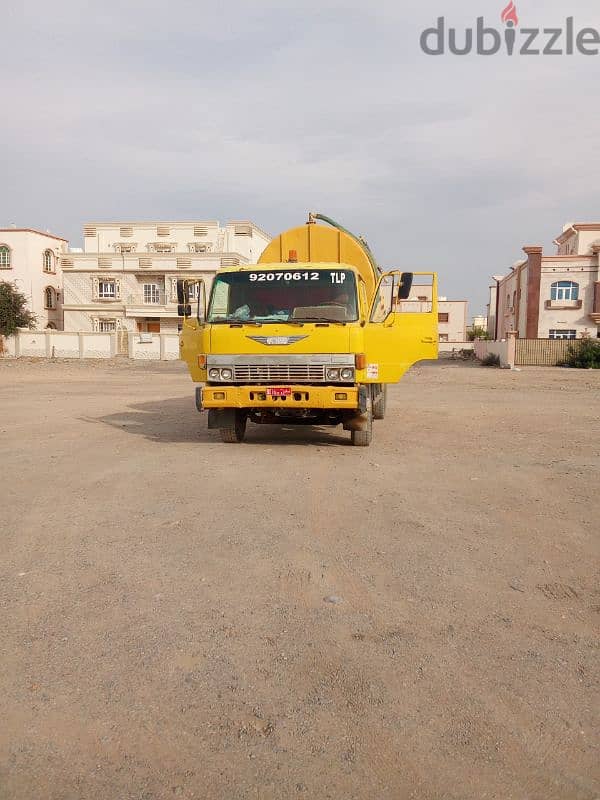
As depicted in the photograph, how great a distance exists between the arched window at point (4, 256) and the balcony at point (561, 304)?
40233mm

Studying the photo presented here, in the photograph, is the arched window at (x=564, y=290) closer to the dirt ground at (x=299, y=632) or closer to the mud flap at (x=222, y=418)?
the dirt ground at (x=299, y=632)

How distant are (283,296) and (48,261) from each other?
4842 cm

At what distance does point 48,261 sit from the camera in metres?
51.8

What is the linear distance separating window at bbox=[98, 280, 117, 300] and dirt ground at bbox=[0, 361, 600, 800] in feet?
145

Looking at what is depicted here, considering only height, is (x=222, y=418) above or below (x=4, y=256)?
below

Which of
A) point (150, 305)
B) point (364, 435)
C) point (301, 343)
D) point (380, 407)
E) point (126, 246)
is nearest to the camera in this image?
point (301, 343)

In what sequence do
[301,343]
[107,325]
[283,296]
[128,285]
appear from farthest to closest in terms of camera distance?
[107,325]
[128,285]
[283,296]
[301,343]

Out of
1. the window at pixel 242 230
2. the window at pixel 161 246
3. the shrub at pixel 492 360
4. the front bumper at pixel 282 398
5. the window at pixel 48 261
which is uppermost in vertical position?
the window at pixel 242 230

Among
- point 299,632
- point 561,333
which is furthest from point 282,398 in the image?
point 561,333

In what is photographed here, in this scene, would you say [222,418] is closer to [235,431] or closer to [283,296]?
[235,431]

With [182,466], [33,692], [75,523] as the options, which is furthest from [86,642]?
[182,466]

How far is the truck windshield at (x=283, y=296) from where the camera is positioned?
8.73 metres

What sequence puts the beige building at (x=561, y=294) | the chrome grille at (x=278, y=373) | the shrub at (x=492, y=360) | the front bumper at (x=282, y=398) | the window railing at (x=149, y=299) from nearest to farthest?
the front bumper at (x=282, y=398) → the chrome grille at (x=278, y=373) → the shrub at (x=492, y=360) → the beige building at (x=561, y=294) → the window railing at (x=149, y=299)

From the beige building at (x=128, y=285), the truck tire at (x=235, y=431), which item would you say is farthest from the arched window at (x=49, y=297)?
the truck tire at (x=235, y=431)
